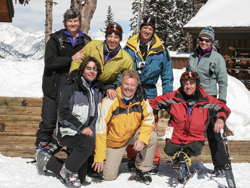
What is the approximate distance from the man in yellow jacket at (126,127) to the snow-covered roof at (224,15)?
11.7 m

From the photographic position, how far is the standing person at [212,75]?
376 cm

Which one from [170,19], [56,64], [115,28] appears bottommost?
[56,64]

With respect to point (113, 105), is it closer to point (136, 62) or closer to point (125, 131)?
point (125, 131)

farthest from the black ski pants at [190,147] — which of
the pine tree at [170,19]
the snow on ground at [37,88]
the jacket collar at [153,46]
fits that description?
the pine tree at [170,19]

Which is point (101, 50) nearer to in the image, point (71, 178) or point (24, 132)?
point (71, 178)

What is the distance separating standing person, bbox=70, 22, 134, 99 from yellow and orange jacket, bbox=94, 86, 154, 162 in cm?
32

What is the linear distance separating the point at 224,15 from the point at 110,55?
1331cm

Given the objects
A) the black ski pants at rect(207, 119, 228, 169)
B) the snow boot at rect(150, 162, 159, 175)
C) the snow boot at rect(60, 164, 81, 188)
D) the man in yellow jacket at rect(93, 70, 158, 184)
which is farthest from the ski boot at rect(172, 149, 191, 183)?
the snow boot at rect(60, 164, 81, 188)

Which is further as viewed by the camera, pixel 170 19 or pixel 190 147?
pixel 170 19

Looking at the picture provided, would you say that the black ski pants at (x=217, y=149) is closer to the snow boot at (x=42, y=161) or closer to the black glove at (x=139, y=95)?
the black glove at (x=139, y=95)

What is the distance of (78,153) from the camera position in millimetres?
3270

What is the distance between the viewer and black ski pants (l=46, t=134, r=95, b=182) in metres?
3.25

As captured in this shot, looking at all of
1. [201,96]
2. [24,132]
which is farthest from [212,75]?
[24,132]

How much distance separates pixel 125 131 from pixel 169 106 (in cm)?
74
